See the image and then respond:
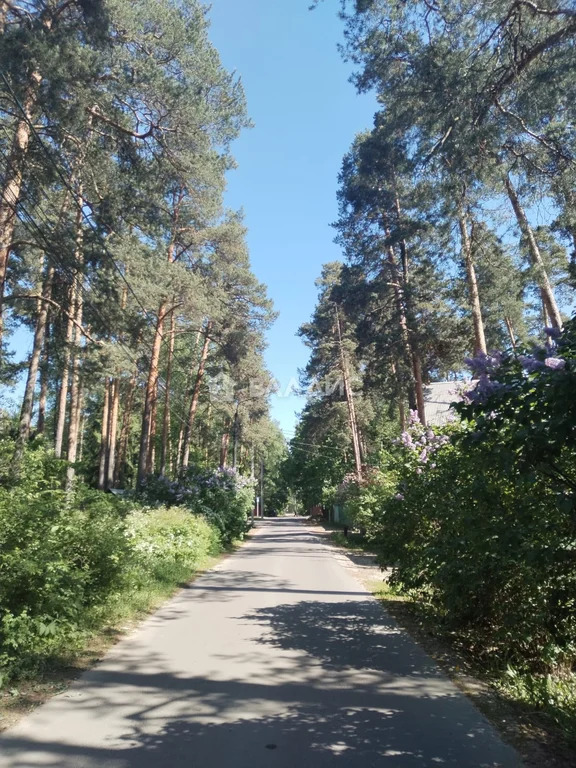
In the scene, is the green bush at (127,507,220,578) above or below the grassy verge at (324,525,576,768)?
above

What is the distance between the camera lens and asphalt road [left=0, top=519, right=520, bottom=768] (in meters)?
3.66

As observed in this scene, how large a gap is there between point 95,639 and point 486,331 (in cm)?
1469

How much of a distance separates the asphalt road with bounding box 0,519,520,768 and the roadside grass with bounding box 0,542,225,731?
17 centimetres

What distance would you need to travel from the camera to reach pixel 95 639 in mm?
6824

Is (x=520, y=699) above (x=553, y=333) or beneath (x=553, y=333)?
beneath

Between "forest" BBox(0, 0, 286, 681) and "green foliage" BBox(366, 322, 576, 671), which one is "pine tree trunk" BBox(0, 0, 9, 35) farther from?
"green foliage" BBox(366, 322, 576, 671)

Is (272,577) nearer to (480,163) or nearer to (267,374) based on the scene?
(480,163)

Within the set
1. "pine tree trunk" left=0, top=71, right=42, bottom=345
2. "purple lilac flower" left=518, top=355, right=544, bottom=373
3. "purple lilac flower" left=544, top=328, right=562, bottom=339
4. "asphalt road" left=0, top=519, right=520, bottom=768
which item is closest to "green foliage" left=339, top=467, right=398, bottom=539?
"asphalt road" left=0, top=519, right=520, bottom=768

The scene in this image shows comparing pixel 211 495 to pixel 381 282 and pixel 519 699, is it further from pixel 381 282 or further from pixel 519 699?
pixel 519 699

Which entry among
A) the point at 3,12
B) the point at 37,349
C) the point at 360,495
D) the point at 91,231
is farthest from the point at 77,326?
the point at 360,495

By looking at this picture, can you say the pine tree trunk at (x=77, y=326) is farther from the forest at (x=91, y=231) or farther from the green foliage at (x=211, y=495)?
the green foliage at (x=211, y=495)

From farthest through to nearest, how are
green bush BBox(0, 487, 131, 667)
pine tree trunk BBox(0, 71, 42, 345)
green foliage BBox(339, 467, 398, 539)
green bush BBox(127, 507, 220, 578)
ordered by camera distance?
green foliage BBox(339, 467, 398, 539) → green bush BBox(127, 507, 220, 578) → pine tree trunk BBox(0, 71, 42, 345) → green bush BBox(0, 487, 131, 667)

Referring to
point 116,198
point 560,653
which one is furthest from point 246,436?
point 560,653

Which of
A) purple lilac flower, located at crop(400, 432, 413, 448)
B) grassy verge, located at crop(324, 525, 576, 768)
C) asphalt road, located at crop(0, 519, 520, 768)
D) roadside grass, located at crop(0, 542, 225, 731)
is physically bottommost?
grassy verge, located at crop(324, 525, 576, 768)
